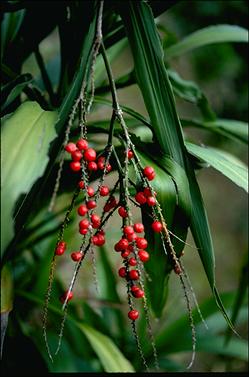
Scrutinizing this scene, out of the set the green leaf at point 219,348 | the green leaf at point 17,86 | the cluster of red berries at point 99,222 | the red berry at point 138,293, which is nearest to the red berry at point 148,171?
the cluster of red berries at point 99,222

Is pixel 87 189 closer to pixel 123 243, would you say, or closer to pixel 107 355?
pixel 123 243

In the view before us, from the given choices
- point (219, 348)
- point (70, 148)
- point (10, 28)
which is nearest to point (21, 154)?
point (70, 148)

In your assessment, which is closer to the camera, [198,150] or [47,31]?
[198,150]

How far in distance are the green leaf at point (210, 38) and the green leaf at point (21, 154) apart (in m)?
0.55

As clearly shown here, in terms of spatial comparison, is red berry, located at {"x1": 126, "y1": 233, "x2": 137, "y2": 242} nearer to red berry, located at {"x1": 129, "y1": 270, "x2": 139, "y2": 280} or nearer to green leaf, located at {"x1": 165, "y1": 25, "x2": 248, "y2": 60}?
red berry, located at {"x1": 129, "y1": 270, "x2": 139, "y2": 280}

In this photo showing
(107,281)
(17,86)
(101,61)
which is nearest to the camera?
(17,86)

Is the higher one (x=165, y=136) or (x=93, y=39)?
(x=93, y=39)

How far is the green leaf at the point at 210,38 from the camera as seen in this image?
97 centimetres

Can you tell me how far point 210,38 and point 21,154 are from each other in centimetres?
66

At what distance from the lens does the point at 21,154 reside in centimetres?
42

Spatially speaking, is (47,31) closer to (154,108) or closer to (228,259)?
(154,108)

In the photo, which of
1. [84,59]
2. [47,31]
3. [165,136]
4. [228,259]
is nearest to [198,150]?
[165,136]

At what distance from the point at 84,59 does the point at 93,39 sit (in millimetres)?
30

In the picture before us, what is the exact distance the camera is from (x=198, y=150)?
647 mm
